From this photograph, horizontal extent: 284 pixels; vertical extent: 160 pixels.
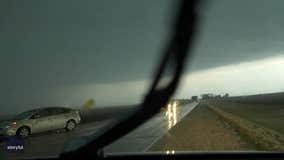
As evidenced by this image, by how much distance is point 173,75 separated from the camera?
7.80 ft

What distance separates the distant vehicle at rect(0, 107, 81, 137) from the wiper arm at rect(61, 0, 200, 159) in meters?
26.8

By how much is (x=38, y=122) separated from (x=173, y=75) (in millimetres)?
28813

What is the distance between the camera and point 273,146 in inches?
826

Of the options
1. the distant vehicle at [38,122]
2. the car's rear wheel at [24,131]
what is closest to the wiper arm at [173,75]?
the distant vehicle at [38,122]

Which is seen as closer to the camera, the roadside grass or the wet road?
the wet road

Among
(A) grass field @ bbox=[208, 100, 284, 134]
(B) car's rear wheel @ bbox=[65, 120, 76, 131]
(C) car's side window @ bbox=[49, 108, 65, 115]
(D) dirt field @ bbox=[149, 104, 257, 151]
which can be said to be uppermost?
(A) grass field @ bbox=[208, 100, 284, 134]

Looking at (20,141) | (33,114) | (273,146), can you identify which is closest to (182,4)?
(20,141)

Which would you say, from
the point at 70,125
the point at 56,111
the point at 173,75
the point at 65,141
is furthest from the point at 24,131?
the point at 173,75

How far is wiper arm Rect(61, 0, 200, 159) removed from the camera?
219 centimetres

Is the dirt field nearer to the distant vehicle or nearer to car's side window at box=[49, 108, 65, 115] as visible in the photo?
the distant vehicle

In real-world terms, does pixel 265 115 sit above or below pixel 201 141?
above

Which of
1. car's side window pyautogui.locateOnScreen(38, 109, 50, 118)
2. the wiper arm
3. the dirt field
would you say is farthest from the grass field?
the wiper arm

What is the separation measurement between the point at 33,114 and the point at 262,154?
27262 millimetres

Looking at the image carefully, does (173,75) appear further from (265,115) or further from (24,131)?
(265,115)
